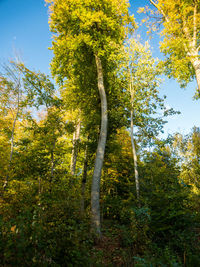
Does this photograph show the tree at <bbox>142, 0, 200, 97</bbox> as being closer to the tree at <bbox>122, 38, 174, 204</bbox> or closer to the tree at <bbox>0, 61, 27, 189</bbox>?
the tree at <bbox>122, 38, 174, 204</bbox>

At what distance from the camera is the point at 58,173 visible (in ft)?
22.7

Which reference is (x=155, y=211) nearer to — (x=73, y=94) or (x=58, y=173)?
(x=58, y=173)

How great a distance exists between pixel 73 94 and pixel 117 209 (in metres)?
7.88

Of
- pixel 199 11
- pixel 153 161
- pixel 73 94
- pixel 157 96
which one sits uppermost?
pixel 199 11

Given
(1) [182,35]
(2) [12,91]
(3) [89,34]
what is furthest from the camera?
(2) [12,91]

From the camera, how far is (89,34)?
800 cm

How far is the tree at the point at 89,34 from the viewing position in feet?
22.9

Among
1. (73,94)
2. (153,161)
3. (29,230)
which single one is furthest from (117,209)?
(73,94)

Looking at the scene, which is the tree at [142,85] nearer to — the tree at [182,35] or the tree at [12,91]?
the tree at [182,35]

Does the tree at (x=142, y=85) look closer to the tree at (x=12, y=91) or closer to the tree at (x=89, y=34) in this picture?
the tree at (x=89, y=34)

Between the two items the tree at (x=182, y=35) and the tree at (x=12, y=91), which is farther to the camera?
the tree at (x=12, y=91)

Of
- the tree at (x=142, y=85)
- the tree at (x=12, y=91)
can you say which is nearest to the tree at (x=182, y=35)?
the tree at (x=142, y=85)

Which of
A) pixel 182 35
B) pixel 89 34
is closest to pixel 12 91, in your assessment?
pixel 89 34

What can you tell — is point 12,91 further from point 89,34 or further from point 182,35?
point 182,35
